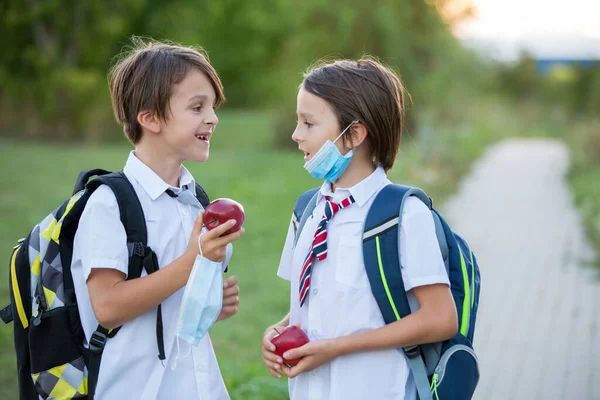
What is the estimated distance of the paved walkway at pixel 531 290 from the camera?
5496 mm

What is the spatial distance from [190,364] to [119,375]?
0.23 metres

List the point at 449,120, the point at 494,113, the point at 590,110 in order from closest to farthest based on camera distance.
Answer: the point at 449,120 < the point at 590,110 < the point at 494,113

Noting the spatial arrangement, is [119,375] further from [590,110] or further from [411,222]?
[590,110]

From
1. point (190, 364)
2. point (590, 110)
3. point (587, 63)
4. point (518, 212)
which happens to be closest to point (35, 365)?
point (190, 364)

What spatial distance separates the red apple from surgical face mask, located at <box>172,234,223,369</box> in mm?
223

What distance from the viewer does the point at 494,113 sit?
28.7m

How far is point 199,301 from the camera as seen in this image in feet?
7.44

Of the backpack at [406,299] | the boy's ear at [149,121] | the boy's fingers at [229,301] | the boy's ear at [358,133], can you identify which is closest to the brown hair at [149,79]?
the boy's ear at [149,121]

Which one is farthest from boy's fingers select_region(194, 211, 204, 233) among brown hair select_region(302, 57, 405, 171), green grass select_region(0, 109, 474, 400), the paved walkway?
the paved walkway

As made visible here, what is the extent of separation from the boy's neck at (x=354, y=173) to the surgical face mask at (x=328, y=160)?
3cm

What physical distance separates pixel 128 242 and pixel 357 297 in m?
0.73

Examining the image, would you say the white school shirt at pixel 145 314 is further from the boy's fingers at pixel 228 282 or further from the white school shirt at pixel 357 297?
the white school shirt at pixel 357 297

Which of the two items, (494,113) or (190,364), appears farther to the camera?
(494,113)

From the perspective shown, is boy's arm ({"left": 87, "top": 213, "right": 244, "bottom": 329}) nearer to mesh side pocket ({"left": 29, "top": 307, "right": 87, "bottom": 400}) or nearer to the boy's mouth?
mesh side pocket ({"left": 29, "top": 307, "right": 87, "bottom": 400})
